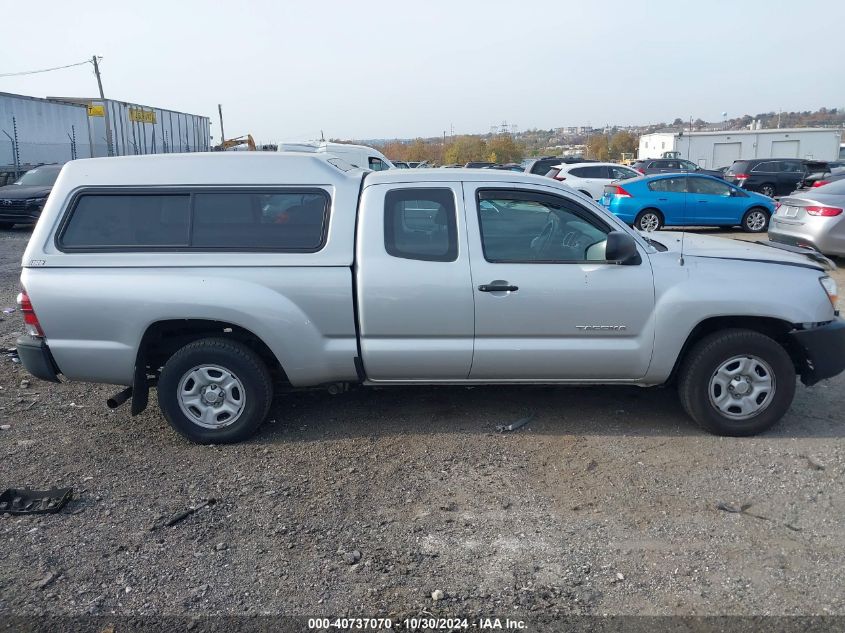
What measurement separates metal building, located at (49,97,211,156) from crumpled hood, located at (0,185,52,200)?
631 inches

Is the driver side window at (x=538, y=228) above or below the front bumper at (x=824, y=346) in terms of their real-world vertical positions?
above

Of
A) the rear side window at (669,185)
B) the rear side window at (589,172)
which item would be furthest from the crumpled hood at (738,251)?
the rear side window at (589,172)

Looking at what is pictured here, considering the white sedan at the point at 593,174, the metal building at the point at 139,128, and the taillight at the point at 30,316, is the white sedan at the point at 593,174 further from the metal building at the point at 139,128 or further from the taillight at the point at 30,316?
the metal building at the point at 139,128

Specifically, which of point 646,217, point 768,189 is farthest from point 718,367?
point 768,189

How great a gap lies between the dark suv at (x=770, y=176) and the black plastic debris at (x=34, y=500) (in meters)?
24.2

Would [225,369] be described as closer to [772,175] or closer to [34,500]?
[34,500]

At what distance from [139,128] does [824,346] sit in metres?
48.6

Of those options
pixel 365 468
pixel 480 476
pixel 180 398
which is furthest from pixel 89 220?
pixel 480 476

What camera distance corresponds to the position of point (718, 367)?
16.0 feet

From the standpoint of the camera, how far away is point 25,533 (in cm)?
389

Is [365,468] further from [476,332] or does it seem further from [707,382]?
[707,382]

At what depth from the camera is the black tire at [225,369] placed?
4.85m

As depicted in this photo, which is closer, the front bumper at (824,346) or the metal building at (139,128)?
the front bumper at (824,346)

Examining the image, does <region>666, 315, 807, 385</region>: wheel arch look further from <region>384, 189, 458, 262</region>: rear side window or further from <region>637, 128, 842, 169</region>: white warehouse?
<region>637, 128, 842, 169</region>: white warehouse
